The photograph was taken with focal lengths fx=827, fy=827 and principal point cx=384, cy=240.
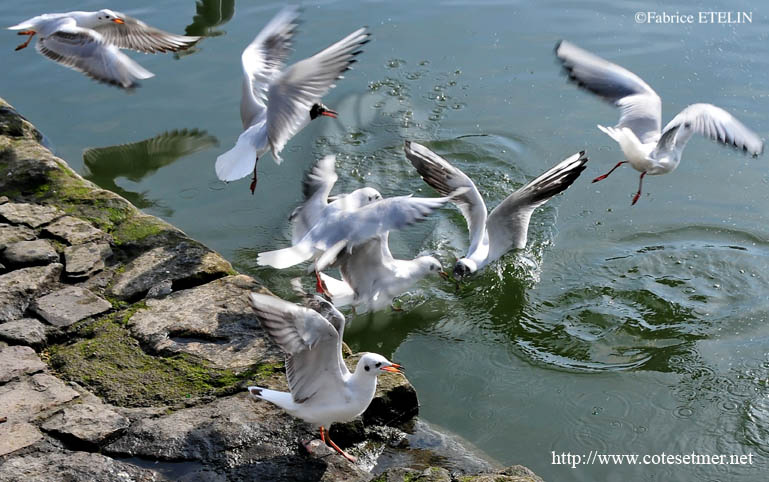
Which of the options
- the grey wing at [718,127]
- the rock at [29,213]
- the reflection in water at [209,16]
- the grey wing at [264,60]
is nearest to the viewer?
the rock at [29,213]

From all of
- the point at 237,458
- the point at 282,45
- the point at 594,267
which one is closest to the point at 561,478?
the point at 237,458

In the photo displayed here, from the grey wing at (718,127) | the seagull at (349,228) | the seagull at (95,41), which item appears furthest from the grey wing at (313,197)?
the seagull at (95,41)

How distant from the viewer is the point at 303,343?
3.37 metres

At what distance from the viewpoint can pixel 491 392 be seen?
4.84 meters

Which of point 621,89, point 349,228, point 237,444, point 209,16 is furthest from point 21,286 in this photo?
point 209,16

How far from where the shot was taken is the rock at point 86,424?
11.3ft

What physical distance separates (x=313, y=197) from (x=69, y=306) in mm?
1781

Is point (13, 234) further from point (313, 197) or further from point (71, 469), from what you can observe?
point (71, 469)

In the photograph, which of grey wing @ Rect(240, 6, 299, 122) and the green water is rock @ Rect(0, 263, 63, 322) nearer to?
the green water

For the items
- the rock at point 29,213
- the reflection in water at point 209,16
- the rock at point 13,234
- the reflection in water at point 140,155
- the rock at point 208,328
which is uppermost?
the reflection in water at point 209,16

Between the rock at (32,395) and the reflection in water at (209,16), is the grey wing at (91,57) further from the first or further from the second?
the rock at (32,395)

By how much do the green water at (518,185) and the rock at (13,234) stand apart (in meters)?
1.64

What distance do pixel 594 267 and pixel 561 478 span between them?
2112mm

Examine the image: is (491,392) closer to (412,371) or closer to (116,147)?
(412,371)
